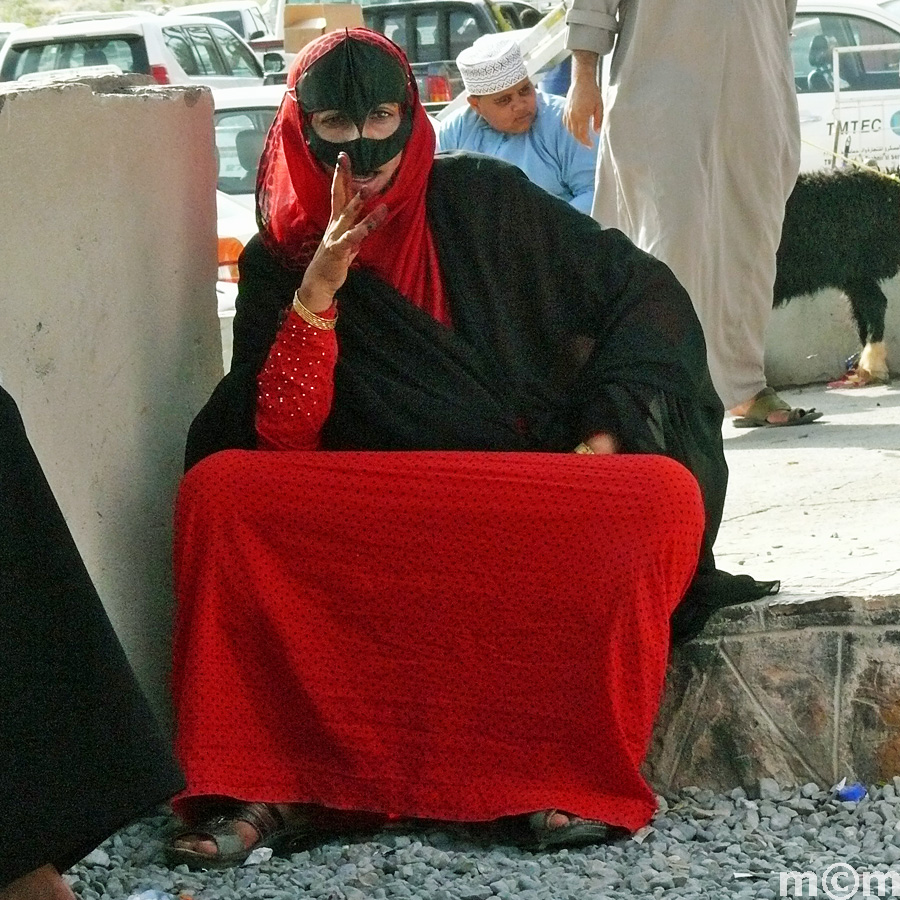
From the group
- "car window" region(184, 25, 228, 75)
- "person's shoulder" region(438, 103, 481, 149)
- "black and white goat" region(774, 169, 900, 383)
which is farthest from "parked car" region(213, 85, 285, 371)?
"car window" region(184, 25, 228, 75)

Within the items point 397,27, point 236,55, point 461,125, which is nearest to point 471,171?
point 461,125

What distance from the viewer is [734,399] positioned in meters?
4.86

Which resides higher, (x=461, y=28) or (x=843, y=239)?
(x=461, y=28)

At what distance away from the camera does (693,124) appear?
4.23 meters

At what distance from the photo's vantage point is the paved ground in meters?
3.25

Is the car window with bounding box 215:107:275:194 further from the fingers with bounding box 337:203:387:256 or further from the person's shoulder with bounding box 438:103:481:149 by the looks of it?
the fingers with bounding box 337:203:387:256

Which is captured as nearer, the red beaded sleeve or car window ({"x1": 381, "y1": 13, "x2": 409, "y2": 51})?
the red beaded sleeve

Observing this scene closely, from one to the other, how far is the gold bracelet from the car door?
8.10 meters

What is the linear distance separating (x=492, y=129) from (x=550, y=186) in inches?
15.4

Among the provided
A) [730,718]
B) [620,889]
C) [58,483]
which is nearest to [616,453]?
[730,718]

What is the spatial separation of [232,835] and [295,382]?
2.52 feet

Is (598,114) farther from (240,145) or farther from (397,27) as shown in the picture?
(397,27)

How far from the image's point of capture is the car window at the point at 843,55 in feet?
35.7

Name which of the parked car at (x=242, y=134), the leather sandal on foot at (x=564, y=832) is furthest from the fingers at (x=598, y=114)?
the parked car at (x=242, y=134)
